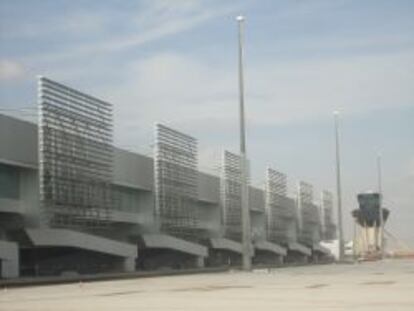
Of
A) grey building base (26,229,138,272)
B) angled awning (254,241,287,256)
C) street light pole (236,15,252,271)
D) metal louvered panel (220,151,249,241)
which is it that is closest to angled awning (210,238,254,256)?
metal louvered panel (220,151,249,241)

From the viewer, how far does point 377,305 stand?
18.9 metres

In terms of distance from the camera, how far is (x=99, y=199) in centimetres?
5841

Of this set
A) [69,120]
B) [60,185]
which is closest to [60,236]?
[60,185]

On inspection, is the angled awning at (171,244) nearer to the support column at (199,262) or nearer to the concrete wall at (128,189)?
the concrete wall at (128,189)

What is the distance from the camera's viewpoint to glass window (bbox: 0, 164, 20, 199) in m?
51.6

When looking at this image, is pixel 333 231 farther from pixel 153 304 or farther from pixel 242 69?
pixel 153 304

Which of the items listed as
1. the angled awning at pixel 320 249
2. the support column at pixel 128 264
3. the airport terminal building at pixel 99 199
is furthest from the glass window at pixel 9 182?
the angled awning at pixel 320 249

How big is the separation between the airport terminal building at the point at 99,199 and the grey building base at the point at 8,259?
52 millimetres

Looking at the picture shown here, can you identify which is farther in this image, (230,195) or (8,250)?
(230,195)

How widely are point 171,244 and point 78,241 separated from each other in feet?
59.1

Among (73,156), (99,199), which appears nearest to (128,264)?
(99,199)

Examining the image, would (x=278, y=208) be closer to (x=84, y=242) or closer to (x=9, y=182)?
(x=84, y=242)

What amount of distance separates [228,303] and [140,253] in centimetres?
5432

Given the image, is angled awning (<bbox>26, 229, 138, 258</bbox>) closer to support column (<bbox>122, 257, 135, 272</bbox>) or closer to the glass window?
support column (<bbox>122, 257, 135, 272</bbox>)
